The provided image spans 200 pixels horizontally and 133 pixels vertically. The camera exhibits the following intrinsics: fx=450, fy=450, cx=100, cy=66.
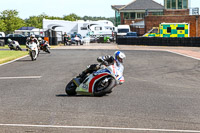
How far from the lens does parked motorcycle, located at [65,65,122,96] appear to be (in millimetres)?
10469

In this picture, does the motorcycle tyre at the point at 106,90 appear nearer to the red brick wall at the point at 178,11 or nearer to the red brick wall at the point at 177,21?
the red brick wall at the point at 177,21

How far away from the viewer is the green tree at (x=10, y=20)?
11305 centimetres

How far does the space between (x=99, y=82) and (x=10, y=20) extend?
10554cm

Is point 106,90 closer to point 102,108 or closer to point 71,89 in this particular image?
point 71,89

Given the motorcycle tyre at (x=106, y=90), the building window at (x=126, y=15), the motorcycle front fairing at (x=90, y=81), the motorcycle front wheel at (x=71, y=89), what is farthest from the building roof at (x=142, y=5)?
the motorcycle tyre at (x=106, y=90)

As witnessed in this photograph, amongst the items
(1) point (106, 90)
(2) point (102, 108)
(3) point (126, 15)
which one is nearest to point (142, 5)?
(3) point (126, 15)

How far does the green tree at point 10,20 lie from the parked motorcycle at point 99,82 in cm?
10408

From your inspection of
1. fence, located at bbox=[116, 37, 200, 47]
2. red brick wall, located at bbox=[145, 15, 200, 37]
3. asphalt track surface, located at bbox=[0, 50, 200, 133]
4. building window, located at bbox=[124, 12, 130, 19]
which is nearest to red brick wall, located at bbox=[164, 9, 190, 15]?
red brick wall, located at bbox=[145, 15, 200, 37]

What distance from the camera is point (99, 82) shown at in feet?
34.9

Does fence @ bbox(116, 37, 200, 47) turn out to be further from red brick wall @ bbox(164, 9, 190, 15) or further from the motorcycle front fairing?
the motorcycle front fairing

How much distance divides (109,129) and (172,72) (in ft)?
39.3

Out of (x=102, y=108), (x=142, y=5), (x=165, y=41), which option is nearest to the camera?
(x=102, y=108)

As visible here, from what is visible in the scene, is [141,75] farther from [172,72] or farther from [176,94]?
[176,94]

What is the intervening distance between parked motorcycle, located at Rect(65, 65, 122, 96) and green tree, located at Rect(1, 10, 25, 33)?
341ft
